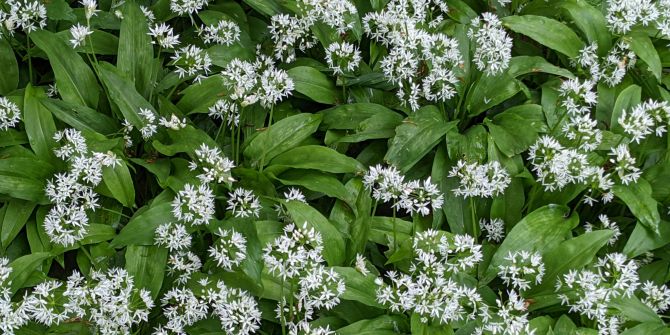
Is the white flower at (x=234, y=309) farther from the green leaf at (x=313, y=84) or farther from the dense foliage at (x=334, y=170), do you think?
the green leaf at (x=313, y=84)

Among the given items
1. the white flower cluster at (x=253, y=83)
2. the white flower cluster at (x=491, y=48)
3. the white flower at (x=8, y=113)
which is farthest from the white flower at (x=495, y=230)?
the white flower at (x=8, y=113)

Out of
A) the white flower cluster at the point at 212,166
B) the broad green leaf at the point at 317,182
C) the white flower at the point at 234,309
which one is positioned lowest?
the white flower at the point at 234,309

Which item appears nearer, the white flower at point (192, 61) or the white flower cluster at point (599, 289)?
the white flower cluster at point (599, 289)

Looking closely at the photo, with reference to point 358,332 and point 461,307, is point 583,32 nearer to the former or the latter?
point 461,307

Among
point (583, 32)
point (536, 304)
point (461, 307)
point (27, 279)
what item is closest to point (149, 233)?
point (27, 279)

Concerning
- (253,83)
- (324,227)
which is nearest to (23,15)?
(253,83)

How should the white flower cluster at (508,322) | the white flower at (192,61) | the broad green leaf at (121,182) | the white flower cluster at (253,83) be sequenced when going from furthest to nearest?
the white flower at (192,61)
the white flower cluster at (253,83)
the broad green leaf at (121,182)
the white flower cluster at (508,322)

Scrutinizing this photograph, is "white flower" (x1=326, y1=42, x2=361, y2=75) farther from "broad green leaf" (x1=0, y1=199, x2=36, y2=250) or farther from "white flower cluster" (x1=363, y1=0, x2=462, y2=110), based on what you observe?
"broad green leaf" (x1=0, y1=199, x2=36, y2=250)
